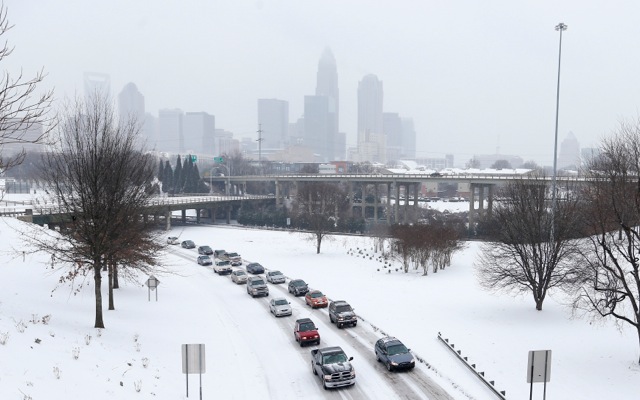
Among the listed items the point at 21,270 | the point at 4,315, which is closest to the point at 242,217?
the point at 21,270

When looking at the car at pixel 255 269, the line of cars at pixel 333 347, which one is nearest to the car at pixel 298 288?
the line of cars at pixel 333 347

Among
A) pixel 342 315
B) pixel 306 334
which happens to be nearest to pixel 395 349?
pixel 306 334

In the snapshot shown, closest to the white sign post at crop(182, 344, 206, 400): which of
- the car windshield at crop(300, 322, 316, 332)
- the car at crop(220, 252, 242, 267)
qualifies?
the car windshield at crop(300, 322, 316, 332)

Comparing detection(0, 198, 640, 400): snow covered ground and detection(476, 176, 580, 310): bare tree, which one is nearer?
detection(0, 198, 640, 400): snow covered ground

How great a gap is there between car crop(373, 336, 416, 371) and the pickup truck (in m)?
1.81

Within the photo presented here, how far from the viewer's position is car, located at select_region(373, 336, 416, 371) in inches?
714

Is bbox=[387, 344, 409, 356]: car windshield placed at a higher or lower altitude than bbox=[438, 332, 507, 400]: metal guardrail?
higher

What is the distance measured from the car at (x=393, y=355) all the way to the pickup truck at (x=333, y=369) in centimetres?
181

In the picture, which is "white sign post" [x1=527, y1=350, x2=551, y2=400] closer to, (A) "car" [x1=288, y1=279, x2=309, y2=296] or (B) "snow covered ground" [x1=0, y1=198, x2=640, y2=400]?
(B) "snow covered ground" [x1=0, y1=198, x2=640, y2=400]

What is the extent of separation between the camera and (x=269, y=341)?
22703 mm

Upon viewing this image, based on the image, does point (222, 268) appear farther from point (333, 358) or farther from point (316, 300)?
point (333, 358)

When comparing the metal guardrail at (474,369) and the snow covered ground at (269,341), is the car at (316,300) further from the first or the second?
the metal guardrail at (474,369)

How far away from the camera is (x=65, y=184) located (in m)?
20.8

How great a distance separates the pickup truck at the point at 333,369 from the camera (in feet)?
54.8
